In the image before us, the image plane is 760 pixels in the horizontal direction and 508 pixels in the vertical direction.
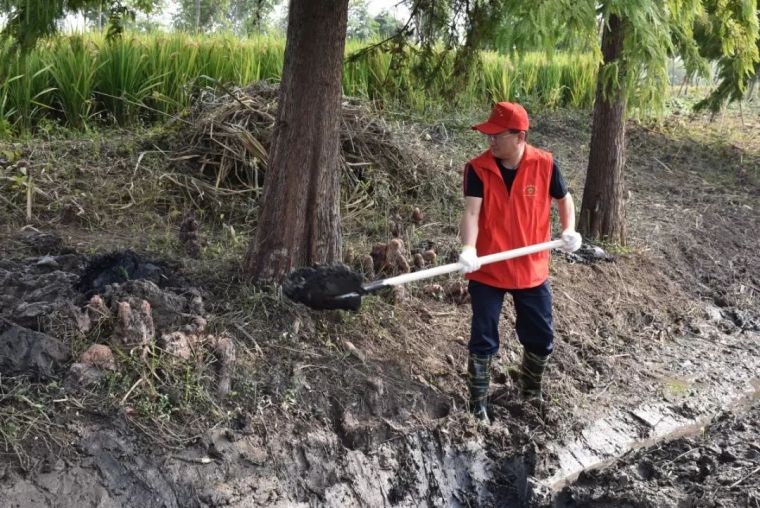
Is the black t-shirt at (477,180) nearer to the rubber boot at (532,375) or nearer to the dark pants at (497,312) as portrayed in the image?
the dark pants at (497,312)

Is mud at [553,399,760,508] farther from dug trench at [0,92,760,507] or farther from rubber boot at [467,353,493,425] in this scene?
rubber boot at [467,353,493,425]

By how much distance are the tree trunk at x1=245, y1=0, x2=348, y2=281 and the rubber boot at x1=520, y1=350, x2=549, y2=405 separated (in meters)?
1.28

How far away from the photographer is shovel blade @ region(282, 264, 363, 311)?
13.8 ft

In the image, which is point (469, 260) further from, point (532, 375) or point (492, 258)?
point (532, 375)

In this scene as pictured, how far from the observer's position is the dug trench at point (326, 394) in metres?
3.46

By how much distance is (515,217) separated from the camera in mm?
3975

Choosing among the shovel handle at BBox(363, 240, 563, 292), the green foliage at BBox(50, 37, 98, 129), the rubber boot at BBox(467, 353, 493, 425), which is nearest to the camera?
the shovel handle at BBox(363, 240, 563, 292)

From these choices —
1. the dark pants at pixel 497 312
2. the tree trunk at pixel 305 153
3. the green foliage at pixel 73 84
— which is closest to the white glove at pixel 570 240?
the dark pants at pixel 497 312

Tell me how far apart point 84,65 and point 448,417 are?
563 centimetres

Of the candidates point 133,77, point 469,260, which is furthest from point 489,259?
point 133,77

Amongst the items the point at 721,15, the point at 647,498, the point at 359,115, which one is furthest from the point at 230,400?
the point at 721,15

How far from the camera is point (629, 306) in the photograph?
5.91 meters

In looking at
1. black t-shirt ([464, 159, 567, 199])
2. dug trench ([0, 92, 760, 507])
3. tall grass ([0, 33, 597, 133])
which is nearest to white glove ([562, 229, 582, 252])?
black t-shirt ([464, 159, 567, 199])

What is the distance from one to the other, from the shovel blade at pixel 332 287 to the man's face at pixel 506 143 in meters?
1.00
